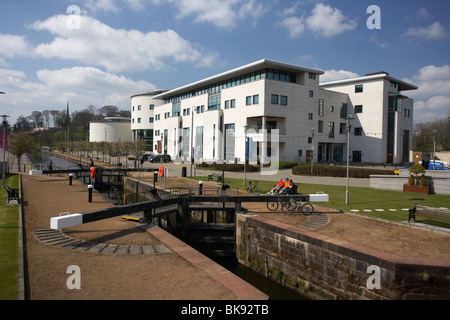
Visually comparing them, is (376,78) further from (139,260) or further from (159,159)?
(139,260)

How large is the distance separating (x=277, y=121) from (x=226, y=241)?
3287cm

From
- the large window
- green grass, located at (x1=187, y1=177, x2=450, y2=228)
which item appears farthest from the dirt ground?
the large window

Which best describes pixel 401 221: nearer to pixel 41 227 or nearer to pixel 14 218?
pixel 41 227

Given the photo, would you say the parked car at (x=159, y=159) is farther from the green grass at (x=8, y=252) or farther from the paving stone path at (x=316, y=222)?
the paving stone path at (x=316, y=222)

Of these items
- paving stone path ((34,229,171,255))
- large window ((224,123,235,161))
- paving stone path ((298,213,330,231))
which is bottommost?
paving stone path ((34,229,171,255))

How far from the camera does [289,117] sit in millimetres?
44281

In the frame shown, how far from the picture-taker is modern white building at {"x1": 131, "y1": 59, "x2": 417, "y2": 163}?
143 feet

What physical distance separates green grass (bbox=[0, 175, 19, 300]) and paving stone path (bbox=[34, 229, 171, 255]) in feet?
2.79

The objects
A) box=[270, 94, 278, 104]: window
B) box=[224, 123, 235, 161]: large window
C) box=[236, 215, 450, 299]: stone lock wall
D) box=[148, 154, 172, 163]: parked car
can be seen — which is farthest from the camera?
box=[148, 154, 172, 163]: parked car

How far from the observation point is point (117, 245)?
9.28 meters

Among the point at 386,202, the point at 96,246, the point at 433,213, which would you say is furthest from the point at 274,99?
the point at 96,246

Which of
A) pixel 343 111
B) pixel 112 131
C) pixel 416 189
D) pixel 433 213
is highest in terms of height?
pixel 343 111

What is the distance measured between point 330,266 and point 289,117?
3667 centimetres

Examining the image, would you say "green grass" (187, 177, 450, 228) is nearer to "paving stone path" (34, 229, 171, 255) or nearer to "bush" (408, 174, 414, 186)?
"bush" (408, 174, 414, 186)
